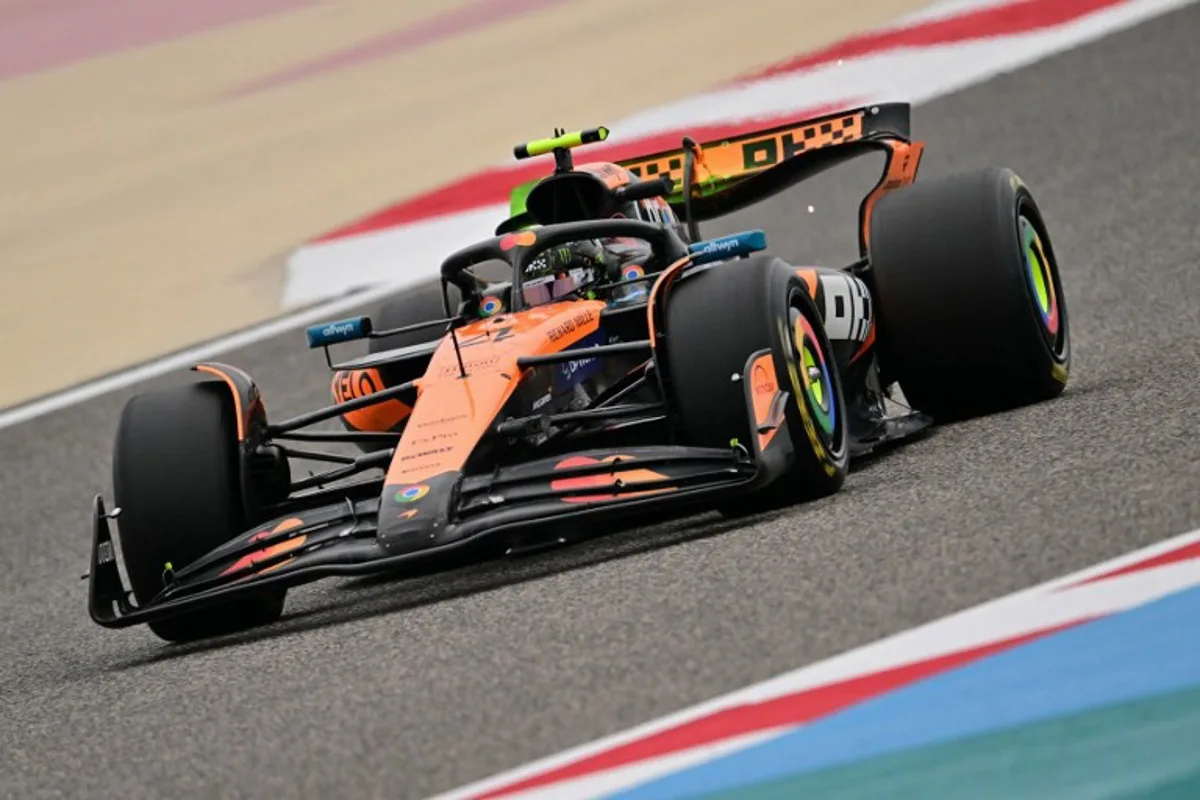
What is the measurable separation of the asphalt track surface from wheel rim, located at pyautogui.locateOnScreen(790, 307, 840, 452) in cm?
24

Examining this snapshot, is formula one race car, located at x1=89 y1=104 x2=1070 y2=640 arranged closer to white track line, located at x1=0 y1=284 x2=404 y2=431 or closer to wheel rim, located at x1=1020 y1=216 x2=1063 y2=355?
wheel rim, located at x1=1020 y1=216 x2=1063 y2=355

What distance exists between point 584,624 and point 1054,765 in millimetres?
1958

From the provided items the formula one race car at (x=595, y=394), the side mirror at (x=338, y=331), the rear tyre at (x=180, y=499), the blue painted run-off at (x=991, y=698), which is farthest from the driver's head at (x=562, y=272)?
the blue painted run-off at (x=991, y=698)

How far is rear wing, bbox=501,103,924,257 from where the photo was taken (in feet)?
29.6

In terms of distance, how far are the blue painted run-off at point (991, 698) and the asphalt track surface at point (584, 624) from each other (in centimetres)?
40

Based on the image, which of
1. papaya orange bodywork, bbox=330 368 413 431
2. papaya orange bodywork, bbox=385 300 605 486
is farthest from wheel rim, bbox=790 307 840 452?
papaya orange bodywork, bbox=330 368 413 431

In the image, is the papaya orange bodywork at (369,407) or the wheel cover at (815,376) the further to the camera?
the papaya orange bodywork at (369,407)

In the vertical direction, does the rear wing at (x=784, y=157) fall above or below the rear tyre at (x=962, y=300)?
above

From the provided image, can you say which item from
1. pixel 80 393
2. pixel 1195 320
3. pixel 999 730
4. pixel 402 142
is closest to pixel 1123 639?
pixel 999 730

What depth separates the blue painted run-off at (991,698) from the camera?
13.8 ft

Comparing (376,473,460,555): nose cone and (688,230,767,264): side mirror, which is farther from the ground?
(688,230,767,264): side mirror

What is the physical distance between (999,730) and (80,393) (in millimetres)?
9764

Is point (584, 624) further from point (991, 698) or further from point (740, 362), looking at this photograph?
point (991, 698)

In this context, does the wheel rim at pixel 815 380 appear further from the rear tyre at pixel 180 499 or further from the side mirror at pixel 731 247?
the rear tyre at pixel 180 499
